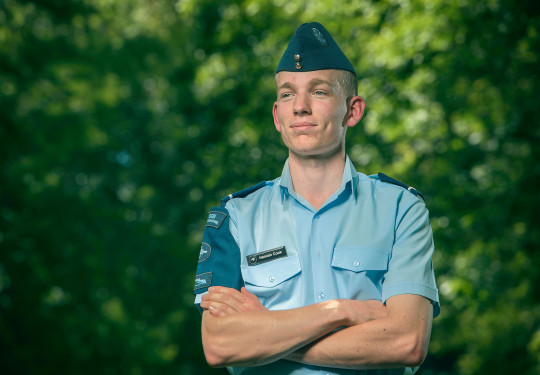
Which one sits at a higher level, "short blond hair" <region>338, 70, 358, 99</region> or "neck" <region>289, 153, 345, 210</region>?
"short blond hair" <region>338, 70, 358, 99</region>

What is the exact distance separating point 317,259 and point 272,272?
0.16 meters

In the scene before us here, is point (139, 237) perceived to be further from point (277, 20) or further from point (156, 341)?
point (277, 20)

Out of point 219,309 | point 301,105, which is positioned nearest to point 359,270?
point 219,309

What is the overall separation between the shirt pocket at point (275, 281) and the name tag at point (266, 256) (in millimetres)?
14

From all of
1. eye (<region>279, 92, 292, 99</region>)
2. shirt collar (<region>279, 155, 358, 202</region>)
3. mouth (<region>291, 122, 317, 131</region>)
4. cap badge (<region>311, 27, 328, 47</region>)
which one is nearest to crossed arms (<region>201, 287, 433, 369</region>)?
shirt collar (<region>279, 155, 358, 202</region>)

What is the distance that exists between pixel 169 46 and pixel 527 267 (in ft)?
29.7

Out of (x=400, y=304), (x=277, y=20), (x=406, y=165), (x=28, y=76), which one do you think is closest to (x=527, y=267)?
(x=406, y=165)

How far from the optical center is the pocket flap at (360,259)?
2285 mm

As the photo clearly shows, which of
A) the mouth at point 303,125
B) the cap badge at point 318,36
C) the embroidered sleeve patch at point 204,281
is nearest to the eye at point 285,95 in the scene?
the mouth at point 303,125

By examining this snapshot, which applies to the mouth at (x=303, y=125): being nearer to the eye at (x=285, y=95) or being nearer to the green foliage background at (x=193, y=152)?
the eye at (x=285, y=95)

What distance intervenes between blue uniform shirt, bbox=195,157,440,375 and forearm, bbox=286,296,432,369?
0.27 ft

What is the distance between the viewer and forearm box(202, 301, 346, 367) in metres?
2.13

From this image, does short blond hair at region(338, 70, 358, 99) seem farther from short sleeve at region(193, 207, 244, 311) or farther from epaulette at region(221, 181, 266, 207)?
short sleeve at region(193, 207, 244, 311)

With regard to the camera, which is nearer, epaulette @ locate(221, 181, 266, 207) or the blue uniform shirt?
the blue uniform shirt
